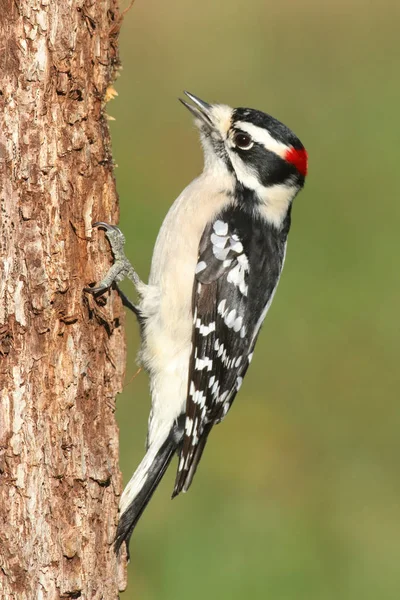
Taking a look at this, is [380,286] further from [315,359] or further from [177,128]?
[177,128]

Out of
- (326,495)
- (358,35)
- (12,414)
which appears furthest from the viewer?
(358,35)

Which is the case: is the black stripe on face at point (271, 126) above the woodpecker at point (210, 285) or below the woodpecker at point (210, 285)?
above

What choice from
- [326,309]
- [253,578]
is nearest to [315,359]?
[326,309]

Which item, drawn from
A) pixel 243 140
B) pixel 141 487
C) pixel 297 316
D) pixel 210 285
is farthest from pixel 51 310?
pixel 297 316

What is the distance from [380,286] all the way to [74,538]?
5.40m

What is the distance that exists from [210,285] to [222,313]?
0.47 feet

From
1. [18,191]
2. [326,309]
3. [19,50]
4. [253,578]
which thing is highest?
[19,50]

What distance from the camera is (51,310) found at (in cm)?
375

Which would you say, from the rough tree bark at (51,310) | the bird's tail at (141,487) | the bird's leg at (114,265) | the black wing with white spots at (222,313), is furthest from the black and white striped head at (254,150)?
the bird's tail at (141,487)

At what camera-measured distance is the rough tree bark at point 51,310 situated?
12.0ft

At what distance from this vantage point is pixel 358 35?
11.5 metres

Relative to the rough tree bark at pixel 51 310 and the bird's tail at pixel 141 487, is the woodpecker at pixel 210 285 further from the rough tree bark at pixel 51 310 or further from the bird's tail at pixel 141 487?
the rough tree bark at pixel 51 310

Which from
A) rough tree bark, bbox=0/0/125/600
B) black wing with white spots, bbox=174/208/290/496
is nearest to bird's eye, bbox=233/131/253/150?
black wing with white spots, bbox=174/208/290/496

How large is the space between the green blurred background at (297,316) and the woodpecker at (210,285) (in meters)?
0.34
